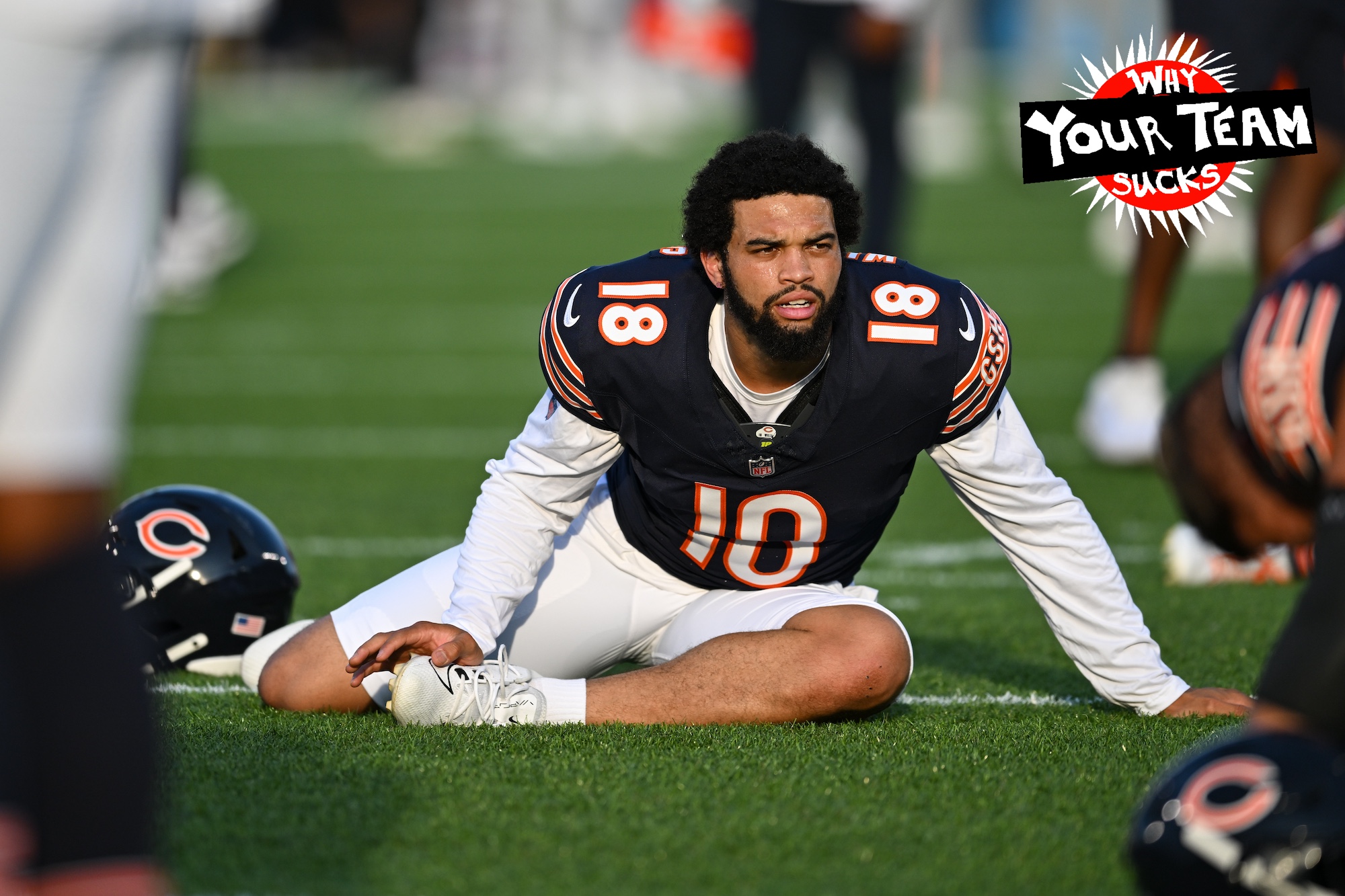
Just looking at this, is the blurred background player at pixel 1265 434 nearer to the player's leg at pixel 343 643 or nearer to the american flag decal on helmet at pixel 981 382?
the american flag decal on helmet at pixel 981 382

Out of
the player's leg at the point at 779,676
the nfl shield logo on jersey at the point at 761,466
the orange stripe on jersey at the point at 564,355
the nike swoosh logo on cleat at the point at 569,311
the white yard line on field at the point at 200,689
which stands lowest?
the white yard line on field at the point at 200,689

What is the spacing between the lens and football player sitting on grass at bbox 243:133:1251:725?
2.92 m

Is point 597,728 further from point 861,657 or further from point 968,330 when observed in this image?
point 968,330

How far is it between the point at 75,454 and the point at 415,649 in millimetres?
1419

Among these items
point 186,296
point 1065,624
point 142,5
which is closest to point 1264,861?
point 1065,624

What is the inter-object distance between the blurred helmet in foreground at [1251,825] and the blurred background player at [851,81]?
5217 mm

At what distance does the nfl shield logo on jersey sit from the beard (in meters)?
0.19

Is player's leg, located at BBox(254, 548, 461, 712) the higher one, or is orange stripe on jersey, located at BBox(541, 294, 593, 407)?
orange stripe on jersey, located at BBox(541, 294, 593, 407)

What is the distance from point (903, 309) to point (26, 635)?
1.78m

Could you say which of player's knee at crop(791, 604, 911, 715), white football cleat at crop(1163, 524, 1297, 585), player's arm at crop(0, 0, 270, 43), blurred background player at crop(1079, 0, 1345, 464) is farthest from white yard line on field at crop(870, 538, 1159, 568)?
player's arm at crop(0, 0, 270, 43)

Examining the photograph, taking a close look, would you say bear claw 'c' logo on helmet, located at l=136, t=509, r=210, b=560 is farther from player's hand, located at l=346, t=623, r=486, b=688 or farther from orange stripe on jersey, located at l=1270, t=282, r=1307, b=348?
orange stripe on jersey, located at l=1270, t=282, r=1307, b=348

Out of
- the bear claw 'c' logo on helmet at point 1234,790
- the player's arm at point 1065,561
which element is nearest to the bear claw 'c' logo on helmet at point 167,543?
the player's arm at point 1065,561

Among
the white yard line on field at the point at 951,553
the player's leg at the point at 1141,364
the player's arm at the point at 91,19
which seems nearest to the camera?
the player's arm at the point at 91,19

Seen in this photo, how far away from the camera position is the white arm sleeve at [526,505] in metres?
3.03
